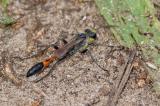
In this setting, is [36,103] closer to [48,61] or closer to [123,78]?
[48,61]

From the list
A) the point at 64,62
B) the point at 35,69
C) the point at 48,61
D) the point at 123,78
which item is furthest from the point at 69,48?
the point at 123,78

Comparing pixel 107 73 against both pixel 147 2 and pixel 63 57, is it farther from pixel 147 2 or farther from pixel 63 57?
pixel 147 2

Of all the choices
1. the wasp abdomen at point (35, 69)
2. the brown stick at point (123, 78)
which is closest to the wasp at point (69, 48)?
the wasp abdomen at point (35, 69)

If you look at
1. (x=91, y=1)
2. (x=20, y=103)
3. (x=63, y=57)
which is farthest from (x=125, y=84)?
(x=91, y=1)

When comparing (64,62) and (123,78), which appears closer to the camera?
(123,78)

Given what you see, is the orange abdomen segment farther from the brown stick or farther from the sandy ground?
the brown stick

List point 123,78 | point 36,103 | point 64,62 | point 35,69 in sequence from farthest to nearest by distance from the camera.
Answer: point 64,62
point 35,69
point 123,78
point 36,103

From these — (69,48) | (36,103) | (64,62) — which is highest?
(69,48)

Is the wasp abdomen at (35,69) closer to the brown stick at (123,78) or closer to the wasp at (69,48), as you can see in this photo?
the wasp at (69,48)
